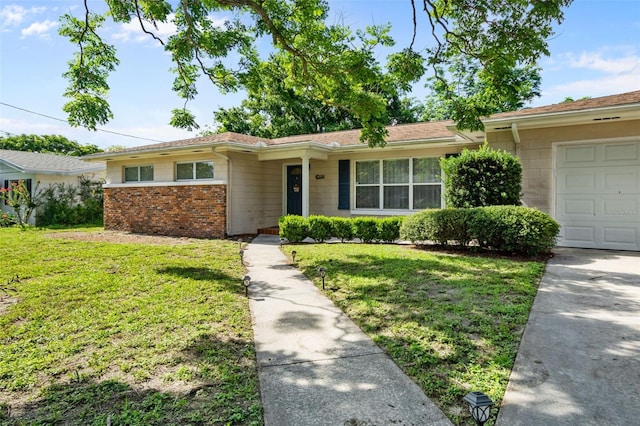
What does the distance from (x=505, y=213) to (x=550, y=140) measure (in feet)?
9.27

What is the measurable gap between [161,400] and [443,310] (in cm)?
298

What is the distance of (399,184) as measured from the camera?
12.0m

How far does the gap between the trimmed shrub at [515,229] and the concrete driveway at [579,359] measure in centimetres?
176

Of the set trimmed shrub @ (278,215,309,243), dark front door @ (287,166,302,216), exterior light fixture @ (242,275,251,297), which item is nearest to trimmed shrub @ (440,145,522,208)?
trimmed shrub @ (278,215,309,243)

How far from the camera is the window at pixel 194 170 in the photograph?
12.9 meters

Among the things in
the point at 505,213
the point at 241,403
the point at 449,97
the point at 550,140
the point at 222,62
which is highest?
the point at 222,62

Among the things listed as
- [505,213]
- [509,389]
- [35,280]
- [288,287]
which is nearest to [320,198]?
[505,213]

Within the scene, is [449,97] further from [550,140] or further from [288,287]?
[288,287]

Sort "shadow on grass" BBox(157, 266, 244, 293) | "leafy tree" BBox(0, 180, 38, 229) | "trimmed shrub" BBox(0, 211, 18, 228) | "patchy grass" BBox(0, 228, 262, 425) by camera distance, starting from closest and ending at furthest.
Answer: "patchy grass" BBox(0, 228, 262, 425)
"shadow on grass" BBox(157, 266, 244, 293)
"leafy tree" BBox(0, 180, 38, 229)
"trimmed shrub" BBox(0, 211, 18, 228)

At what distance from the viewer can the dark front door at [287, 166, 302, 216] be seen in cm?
1402

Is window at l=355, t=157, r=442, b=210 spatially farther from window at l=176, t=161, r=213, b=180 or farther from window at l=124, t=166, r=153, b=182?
window at l=124, t=166, r=153, b=182

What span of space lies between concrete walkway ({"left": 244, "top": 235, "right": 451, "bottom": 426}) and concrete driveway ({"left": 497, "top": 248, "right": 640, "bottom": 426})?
24.6 inches

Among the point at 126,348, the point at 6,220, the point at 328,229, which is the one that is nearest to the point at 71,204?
the point at 6,220

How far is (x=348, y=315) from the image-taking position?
438 cm
